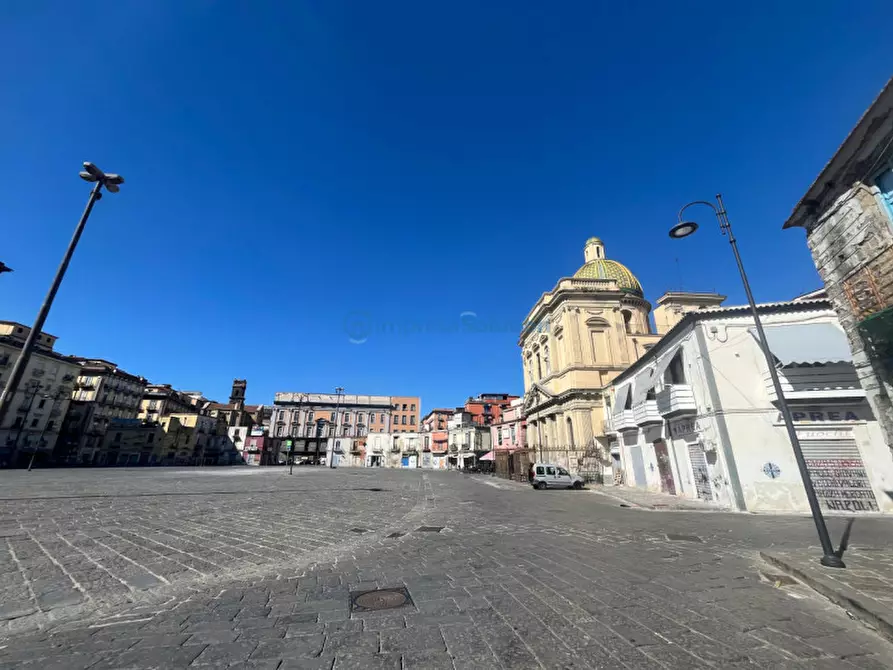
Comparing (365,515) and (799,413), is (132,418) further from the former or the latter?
(799,413)

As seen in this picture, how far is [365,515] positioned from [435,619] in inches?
329

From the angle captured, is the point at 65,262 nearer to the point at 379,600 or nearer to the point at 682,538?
the point at 379,600

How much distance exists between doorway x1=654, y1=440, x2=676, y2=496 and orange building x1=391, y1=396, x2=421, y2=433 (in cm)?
7031

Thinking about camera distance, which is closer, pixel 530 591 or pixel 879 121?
pixel 530 591

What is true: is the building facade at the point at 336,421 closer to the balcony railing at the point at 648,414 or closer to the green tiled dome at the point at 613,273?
the green tiled dome at the point at 613,273

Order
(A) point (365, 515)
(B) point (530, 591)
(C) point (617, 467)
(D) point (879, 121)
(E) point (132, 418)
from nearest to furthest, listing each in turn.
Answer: (B) point (530, 591), (D) point (879, 121), (A) point (365, 515), (C) point (617, 467), (E) point (132, 418)

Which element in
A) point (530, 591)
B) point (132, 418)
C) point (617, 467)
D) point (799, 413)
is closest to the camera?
point (530, 591)

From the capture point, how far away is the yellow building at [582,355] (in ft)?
103

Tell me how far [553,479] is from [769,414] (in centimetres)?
1352

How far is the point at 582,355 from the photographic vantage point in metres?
34.9

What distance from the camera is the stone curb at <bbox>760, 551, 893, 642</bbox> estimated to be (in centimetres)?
393

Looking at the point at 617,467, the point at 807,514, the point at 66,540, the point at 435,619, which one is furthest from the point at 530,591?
the point at 617,467

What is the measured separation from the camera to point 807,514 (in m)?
12.6

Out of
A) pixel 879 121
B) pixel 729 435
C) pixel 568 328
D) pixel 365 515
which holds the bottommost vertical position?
pixel 365 515
